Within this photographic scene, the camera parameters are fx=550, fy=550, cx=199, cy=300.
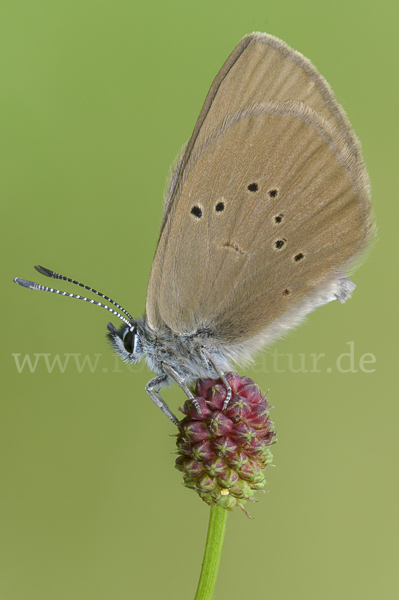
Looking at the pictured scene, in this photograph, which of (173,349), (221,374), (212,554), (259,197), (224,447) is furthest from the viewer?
(173,349)

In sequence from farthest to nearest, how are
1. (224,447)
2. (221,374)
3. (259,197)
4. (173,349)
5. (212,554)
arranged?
(173,349) → (259,197) → (221,374) → (224,447) → (212,554)

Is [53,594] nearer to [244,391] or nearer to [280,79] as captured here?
[244,391]

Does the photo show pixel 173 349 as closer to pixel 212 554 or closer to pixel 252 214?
pixel 252 214

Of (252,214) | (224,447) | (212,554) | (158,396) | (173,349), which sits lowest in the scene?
(212,554)

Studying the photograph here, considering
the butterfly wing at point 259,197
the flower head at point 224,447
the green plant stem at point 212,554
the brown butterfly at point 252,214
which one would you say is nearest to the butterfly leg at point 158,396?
the brown butterfly at point 252,214

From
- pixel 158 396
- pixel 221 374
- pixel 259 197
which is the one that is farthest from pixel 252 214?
pixel 158 396

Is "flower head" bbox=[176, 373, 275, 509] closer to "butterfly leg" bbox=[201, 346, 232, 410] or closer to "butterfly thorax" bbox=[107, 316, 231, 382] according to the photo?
"butterfly leg" bbox=[201, 346, 232, 410]

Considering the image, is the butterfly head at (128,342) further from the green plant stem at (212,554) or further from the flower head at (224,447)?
the green plant stem at (212,554)
